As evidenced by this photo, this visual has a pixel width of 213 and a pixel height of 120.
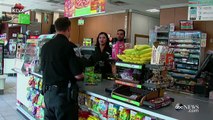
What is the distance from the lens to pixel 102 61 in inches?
143

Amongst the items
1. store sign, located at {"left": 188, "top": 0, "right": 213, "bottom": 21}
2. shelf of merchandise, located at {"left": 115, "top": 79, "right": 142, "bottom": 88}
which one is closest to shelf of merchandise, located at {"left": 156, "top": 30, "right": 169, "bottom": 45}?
store sign, located at {"left": 188, "top": 0, "right": 213, "bottom": 21}

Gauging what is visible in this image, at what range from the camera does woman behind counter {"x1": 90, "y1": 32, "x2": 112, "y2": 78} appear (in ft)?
11.7

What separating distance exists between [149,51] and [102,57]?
1.60 meters

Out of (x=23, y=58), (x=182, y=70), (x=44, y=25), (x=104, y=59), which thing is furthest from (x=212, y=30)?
(x=44, y=25)

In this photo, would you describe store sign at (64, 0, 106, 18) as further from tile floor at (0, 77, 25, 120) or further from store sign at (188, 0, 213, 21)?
tile floor at (0, 77, 25, 120)

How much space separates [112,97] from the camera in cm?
232

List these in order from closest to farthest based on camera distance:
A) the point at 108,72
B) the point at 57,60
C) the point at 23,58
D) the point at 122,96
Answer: the point at 122,96 → the point at 57,60 → the point at 108,72 → the point at 23,58

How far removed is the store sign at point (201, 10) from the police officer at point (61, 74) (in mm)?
2528

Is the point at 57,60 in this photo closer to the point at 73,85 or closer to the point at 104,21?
the point at 73,85

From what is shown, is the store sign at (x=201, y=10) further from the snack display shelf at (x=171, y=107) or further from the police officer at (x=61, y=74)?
the police officer at (x=61, y=74)

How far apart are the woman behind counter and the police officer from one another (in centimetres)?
83

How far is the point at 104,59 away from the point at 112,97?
4.87ft

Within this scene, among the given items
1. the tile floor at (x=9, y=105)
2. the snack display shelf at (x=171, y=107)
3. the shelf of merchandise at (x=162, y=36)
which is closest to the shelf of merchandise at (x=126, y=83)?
the snack display shelf at (x=171, y=107)

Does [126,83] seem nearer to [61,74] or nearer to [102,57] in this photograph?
[61,74]
